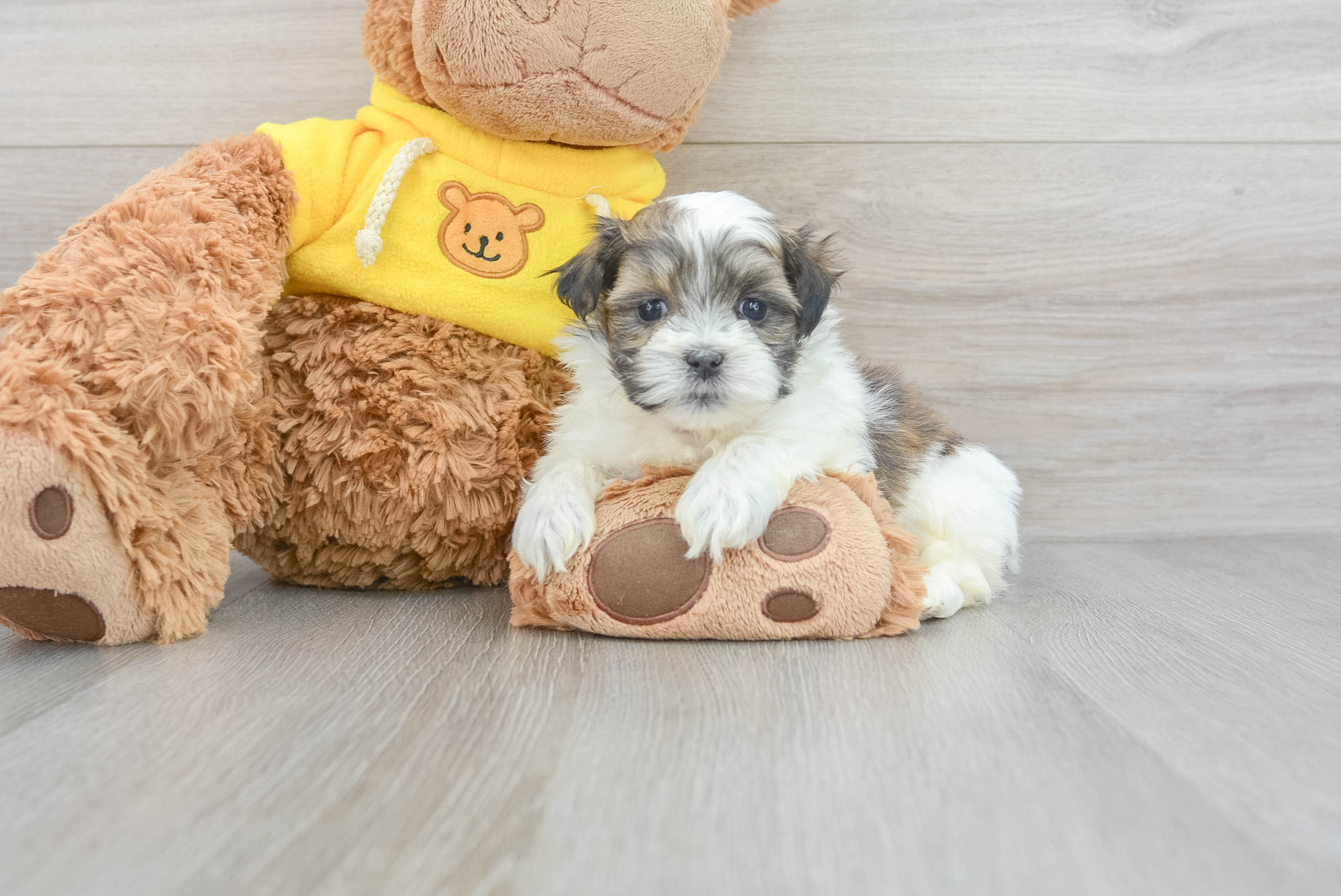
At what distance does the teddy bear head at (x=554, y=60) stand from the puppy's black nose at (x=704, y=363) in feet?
1.57

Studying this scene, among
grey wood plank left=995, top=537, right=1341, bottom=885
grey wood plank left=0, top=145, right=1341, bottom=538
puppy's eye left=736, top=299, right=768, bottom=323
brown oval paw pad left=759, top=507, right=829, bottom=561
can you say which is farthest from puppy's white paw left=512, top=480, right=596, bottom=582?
grey wood plank left=0, top=145, right=1341, bottom=538

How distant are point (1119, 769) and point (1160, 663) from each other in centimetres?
44

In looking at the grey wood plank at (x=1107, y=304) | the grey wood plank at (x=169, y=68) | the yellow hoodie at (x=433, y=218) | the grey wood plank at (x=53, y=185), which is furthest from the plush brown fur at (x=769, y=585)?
the grey wood plank at (x=53, y=185)

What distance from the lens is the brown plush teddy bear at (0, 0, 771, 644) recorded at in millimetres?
1345

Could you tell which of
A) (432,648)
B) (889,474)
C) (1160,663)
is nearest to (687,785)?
(432,648)

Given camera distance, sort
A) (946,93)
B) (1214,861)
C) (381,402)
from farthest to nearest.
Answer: (946,93) → (381,402) → (1214,861)

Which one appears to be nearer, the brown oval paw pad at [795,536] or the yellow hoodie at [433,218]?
the brown oval paw pad at [795,536]

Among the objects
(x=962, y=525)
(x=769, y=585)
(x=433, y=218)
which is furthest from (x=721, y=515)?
(x=433, y=218)

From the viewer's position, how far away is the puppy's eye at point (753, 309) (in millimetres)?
1525

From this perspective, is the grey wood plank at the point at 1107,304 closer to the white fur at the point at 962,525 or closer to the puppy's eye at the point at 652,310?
the white fur at the point at 962,525

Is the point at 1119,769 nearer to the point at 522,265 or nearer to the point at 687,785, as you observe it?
the point at 687,785

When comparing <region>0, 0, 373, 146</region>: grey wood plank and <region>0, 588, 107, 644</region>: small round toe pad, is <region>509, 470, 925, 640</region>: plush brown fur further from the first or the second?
<region>0, 0, 373, 146</region>: grey wood plank

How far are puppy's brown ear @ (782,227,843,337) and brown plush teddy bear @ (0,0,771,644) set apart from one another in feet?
1.08

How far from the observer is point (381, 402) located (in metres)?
1.61
